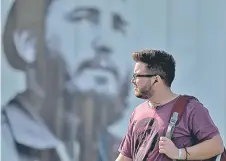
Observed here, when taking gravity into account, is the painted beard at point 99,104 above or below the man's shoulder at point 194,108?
below

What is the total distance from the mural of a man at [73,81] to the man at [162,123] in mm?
1312

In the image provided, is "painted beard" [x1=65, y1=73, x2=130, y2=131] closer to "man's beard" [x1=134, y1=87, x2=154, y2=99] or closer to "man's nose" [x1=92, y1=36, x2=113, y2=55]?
"man's nose" [x1=92, y1=36, x2=113, y2=55]

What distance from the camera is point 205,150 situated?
2.60 meters

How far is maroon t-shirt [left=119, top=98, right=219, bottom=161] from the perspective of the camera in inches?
104

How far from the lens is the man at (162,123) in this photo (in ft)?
8.57

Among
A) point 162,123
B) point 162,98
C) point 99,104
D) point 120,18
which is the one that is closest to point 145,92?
point 162,98

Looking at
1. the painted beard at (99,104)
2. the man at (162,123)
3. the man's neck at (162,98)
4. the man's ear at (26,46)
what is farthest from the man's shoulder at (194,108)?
the man's ear at (26,46)

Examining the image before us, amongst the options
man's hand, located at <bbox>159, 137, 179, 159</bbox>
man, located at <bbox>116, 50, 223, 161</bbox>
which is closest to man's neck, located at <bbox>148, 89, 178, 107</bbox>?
man, located at <bbox>116, 50, 223, 161</bbox>

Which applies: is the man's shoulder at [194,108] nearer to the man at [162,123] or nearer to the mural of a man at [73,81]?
the man at [162,123]

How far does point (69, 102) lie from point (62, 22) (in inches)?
22.3

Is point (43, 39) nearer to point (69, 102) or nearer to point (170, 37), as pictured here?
point (69, 102)

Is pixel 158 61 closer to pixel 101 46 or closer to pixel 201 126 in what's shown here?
pixel 201 126

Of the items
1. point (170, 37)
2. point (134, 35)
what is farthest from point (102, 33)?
point (170, 37)

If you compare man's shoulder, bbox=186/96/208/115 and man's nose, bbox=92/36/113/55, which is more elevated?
man's nose, bbox=92/36/113/55
